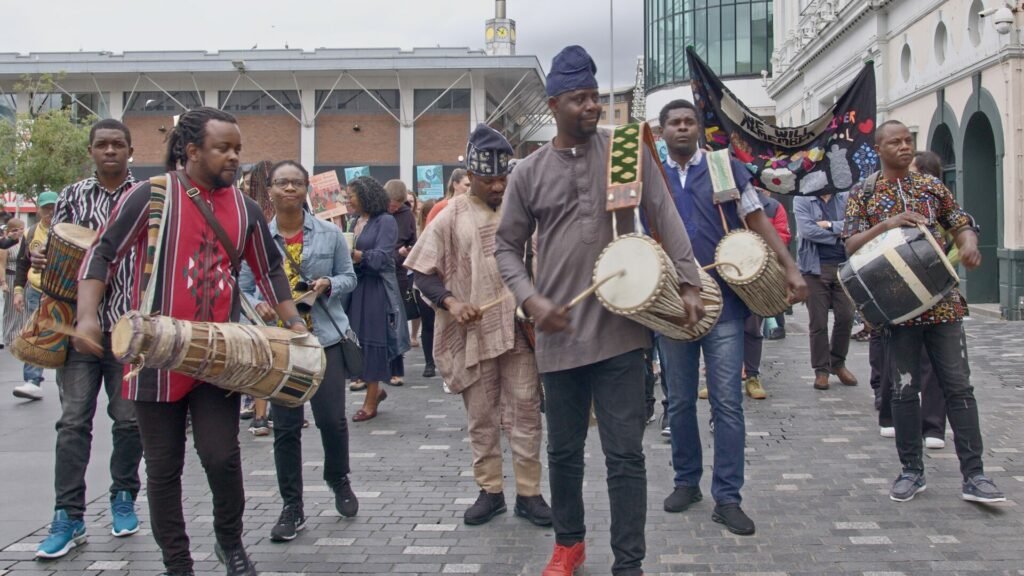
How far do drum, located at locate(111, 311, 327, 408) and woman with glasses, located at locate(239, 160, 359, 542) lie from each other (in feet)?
3.30

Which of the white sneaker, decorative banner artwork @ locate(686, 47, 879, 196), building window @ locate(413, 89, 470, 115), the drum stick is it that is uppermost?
building window @ locate(413, 89, 470, 115)

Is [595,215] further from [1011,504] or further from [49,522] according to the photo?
[49,522]

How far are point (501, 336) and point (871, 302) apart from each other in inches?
77.3

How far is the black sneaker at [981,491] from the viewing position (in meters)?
5.25

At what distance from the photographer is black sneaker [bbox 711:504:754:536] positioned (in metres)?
4.95

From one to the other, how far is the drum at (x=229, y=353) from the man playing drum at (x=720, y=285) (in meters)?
2.08

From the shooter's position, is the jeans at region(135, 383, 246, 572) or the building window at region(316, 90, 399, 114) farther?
the building window at region(316, 90, 399, 114)

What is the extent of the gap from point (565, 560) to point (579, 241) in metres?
1.36

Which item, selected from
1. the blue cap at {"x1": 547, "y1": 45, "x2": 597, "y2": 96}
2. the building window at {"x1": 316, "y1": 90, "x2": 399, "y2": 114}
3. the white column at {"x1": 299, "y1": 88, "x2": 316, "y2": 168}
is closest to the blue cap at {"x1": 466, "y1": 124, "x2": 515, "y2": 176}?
the blue cap at {"x1": 547, "y1": 45, "x2": 597, "y2": 96}

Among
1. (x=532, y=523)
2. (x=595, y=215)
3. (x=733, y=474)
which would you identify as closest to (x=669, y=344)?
(x=733, y=474)

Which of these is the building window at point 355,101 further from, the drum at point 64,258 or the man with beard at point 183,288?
the man with beard at point 183,288

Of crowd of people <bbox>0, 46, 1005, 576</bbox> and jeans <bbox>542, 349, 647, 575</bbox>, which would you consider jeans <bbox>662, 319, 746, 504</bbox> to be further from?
jeans <bbox>542, 349, 647, 575</bbox>

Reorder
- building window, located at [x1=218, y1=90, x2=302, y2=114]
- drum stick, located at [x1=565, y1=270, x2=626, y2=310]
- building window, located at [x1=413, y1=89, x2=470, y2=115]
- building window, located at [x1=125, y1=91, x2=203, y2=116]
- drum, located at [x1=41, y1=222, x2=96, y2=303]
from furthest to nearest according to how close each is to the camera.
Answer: building window, located at [x1=125, y1=91, x2=203, y2=116], building window, located at [x1=218, y1=90, x2=302, y2=114], building window, located at [x1=413, y1=89, x2=470, y2=115], drum, located at [x1=41, y1=222, x2=96, y2=303], drum stick, located at [x1=565, y1=270, x2=626, y2=310]

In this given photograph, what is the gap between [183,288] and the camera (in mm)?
3953
